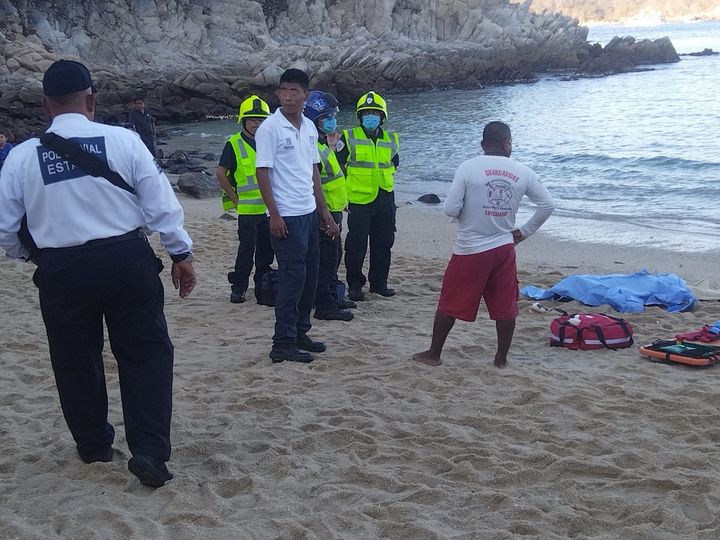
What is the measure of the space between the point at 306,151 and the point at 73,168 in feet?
7.88

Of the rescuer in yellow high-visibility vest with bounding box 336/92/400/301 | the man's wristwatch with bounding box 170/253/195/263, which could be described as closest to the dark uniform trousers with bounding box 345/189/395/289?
the rescuer in yellow high-visibility vest with bounding box 336/92/400/301

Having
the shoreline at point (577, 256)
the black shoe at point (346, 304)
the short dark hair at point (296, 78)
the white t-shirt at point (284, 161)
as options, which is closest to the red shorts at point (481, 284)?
the white t-shirt at point (284, 161)

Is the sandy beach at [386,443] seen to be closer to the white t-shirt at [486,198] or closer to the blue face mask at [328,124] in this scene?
the white t-shirt at [486,198]

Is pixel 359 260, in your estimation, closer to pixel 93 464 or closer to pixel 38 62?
pixel 93 464

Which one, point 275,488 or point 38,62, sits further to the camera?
point 38,62

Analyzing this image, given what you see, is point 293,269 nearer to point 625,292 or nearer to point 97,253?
point 97,253

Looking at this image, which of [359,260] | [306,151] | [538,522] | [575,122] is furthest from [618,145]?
[538,522]

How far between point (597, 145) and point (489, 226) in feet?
64.0

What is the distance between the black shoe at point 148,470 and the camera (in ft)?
12.7

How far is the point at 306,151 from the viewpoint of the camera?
5859mm

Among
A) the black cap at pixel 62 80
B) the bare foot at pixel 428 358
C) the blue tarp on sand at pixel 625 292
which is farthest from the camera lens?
the blue tarp on sand at pixel 625 292

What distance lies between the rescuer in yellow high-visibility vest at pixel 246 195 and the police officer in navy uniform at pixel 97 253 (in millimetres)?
3838

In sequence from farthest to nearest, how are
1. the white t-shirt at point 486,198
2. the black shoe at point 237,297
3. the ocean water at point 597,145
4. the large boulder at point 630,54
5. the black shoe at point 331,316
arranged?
the large boulder at point 630,54 → the ocean water at point 597,145 → the black shoe at point 237,297 → the black shoe at point 331,316 → the white t-shirt at point 486,198

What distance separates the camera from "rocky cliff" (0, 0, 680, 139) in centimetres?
3762
